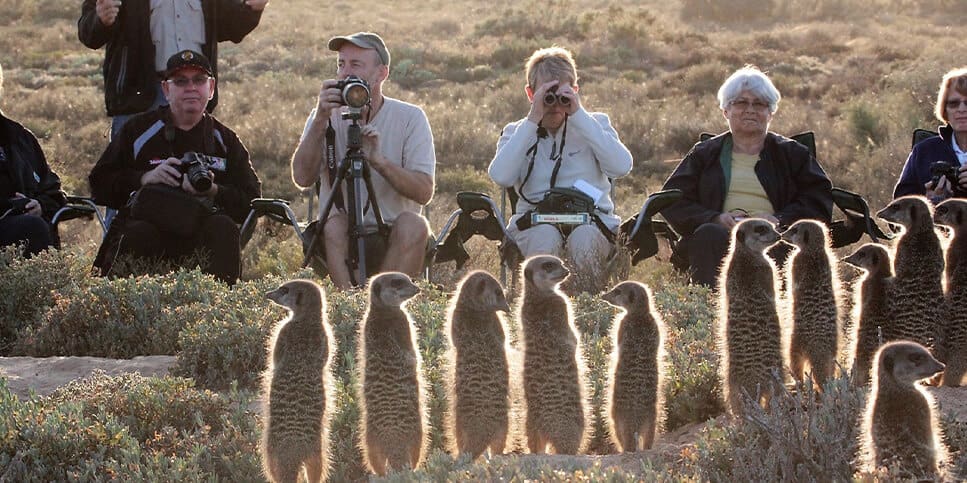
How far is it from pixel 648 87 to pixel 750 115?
660 inches

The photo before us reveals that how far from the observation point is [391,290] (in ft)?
17.2

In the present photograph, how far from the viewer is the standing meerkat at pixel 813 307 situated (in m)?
5.49

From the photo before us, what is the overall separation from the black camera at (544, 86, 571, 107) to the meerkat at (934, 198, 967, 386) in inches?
137

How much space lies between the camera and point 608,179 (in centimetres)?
959

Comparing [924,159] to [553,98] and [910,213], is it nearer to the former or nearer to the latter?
[553,98]

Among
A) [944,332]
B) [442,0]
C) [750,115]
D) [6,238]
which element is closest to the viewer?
[944,332]

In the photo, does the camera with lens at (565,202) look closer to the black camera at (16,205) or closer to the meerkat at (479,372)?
the meerkat at (479,372)

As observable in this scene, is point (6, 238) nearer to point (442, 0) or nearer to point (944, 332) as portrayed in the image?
point (944, 332)

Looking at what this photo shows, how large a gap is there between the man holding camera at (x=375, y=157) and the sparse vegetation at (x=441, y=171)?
533 mm

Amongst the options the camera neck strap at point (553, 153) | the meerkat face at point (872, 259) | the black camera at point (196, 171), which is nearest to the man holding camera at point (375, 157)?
the black camera at point (196, 171)

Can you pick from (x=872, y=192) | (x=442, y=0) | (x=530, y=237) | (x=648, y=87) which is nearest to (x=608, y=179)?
(x=530, y=237)

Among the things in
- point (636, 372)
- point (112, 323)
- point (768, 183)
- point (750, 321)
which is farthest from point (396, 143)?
point (750, 321)

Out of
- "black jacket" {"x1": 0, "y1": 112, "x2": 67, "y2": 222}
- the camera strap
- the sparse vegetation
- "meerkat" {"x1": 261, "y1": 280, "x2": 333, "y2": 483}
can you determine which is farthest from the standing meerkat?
"black jacket" {"x1": 0, "y1": 112, "x2": 67, "y2": 222}

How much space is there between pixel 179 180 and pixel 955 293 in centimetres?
569
